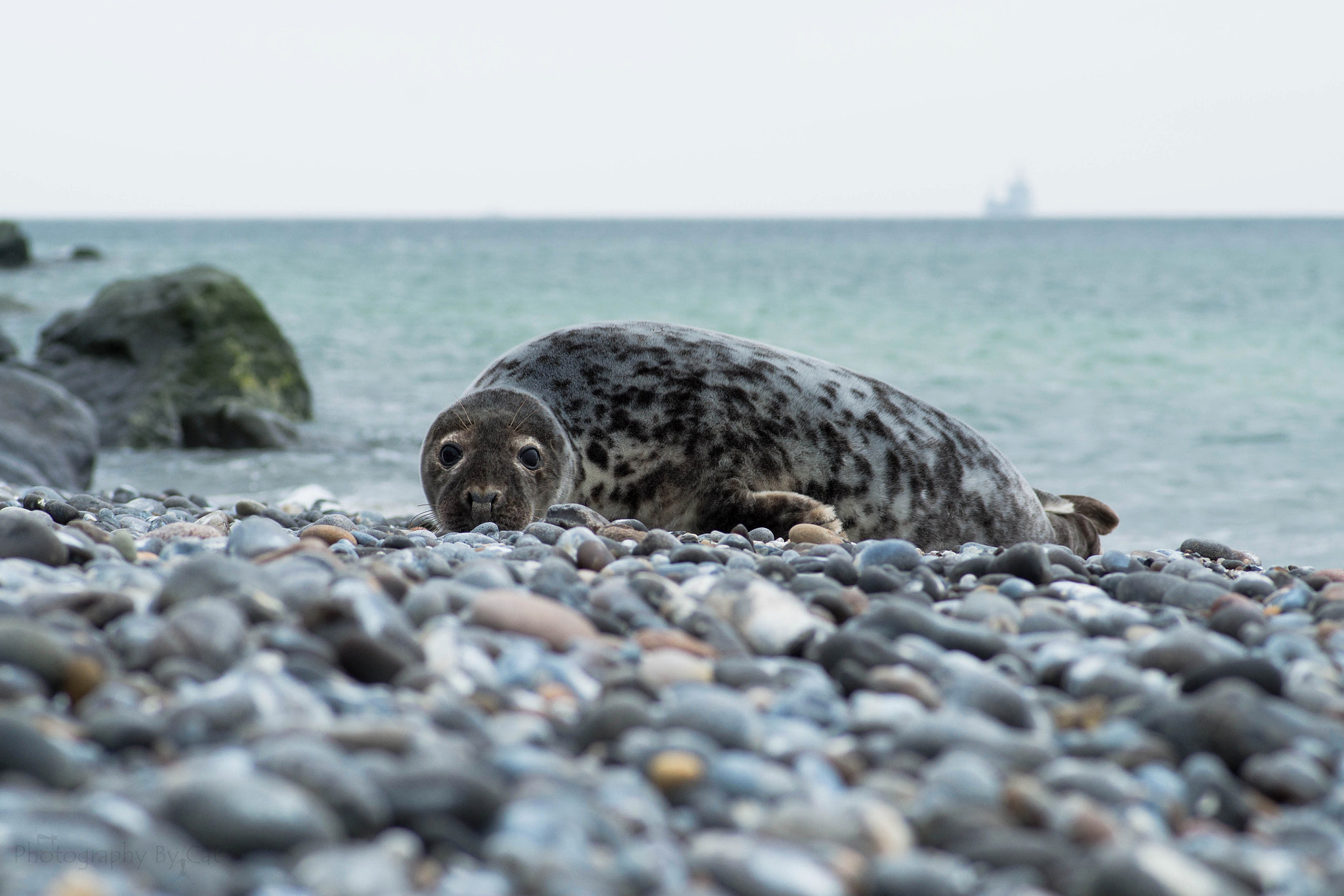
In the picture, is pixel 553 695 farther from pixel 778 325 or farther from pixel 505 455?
pixel 778 325

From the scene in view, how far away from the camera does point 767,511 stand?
13.6ft

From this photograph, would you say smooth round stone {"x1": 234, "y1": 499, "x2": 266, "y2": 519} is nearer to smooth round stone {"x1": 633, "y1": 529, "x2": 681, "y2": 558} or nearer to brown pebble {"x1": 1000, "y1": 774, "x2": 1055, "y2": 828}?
smooth round stone {"x1": 633, "y1": 529, "x2": 681, "y2": 558}

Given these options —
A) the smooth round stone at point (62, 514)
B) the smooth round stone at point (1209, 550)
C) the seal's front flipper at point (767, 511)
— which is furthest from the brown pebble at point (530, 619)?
the smooth round stone at point (1209, 550)

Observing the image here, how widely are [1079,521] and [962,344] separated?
14.2 meters

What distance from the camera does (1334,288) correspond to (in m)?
31.9

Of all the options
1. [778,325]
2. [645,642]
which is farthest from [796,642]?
[778,325]

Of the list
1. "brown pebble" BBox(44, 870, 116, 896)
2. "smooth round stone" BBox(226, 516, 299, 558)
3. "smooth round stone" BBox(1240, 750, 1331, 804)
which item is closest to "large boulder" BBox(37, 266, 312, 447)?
"smooth round stone" BBox(226, 516, 299, 558)

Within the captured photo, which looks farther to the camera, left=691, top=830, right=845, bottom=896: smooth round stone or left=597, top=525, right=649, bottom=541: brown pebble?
left=597, top=525, right=649, bottom=541: brown pebble

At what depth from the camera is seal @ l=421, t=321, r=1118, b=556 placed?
13.6 ft

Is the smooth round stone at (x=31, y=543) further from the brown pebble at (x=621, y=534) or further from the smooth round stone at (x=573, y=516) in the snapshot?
the smooth round stone at (x=573, y=516)

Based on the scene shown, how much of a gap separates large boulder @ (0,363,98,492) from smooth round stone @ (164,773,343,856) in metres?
6.54

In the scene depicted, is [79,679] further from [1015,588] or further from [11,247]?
[11,247]

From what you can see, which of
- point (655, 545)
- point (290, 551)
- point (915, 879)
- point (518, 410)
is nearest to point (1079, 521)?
point (518, 410)

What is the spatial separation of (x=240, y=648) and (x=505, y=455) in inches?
84.3
